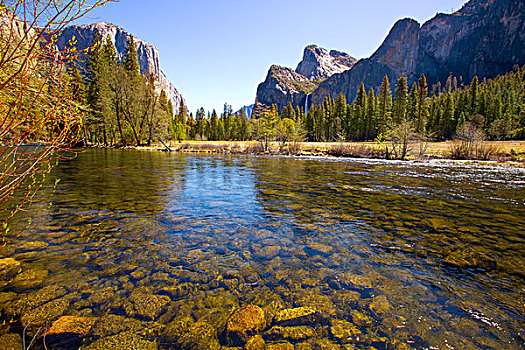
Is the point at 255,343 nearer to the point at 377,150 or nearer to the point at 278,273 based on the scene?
the point at 278,273

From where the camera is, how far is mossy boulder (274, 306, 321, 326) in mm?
3627

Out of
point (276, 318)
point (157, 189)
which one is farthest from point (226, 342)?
point (157, 189)

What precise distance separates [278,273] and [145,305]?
2.42m

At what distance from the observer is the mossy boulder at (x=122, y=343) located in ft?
9.99

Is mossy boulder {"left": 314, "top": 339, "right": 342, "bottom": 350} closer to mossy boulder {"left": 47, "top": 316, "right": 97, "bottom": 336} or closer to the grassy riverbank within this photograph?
mossy boulder {"left": 47, "top": 316, "right": 97, "bottom": 336}

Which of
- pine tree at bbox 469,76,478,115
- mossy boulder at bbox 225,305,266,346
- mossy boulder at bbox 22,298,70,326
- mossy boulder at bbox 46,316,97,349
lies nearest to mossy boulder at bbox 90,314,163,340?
mossy boulder at bbox 46,316,97,349

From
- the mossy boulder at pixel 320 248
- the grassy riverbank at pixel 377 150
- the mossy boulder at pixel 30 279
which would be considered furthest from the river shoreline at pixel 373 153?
the mossy boulder at pixel 30 279

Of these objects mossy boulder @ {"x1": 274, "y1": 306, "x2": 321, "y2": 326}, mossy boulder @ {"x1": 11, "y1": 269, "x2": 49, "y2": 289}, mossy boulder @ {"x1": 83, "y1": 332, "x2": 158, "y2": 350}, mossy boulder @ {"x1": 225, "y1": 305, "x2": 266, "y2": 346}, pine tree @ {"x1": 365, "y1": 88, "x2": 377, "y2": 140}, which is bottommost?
mossy boulder @ {"x1": 274, "y1": 306, "x2": 321, "y2": 326}

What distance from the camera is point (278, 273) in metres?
4.95

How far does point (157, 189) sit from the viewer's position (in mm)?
12359

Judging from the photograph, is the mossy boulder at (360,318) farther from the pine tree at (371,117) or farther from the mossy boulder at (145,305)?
the pine tree at (371,117)

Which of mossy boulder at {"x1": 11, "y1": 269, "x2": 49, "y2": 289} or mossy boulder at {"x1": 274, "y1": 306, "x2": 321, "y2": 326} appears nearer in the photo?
mossy boulder at {"x1": 274, "y1": 306, "x2": 321, "y2": 326}

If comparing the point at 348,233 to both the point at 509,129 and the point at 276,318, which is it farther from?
the point at 509,129

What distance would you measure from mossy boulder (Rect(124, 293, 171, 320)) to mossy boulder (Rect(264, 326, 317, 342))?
1711 millimetres
